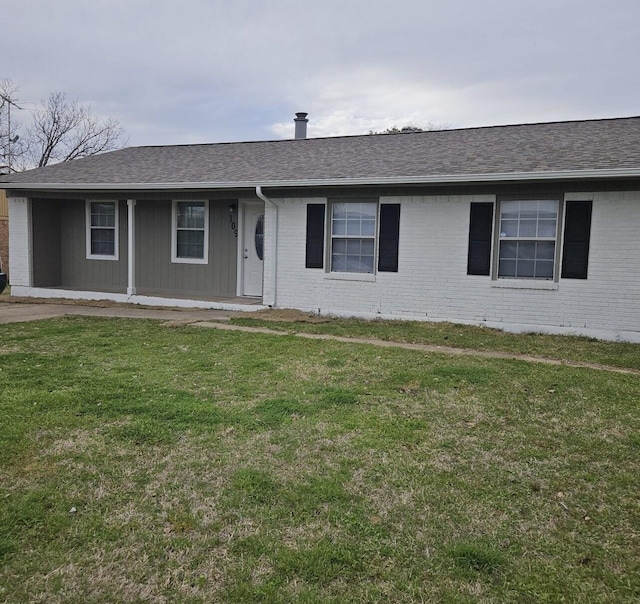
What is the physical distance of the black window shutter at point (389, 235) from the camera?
32.2ft

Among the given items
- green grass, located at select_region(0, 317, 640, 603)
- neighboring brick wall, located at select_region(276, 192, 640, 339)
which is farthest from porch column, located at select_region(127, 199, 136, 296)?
green grass, located at select_region(0, 317, 640, 603)

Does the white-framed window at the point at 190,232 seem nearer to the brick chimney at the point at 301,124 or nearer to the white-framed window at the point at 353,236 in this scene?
the white-framed window at the point at 353,236

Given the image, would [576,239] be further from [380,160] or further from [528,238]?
[380,160]

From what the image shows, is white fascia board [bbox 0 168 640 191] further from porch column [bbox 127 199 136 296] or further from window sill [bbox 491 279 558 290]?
window sill [bbox 491 279 558 290]

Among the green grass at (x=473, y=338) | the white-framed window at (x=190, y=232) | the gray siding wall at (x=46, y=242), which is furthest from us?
the gray siding wall at (x=46, y=242)

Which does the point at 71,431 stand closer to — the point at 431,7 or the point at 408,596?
the point at 408,596

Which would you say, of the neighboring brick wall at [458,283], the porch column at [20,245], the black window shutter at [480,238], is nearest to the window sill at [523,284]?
the neighboring brick wall at [458,283]

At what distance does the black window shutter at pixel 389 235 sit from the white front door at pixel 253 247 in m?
2.89

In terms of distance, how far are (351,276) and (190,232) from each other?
411cm

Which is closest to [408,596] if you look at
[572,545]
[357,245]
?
[572,545]

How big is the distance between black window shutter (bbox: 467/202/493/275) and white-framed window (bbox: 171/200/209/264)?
5.66 m

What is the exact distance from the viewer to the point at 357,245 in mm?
10266

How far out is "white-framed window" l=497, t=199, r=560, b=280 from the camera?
29.1 feet

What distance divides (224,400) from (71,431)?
126 centimetres
